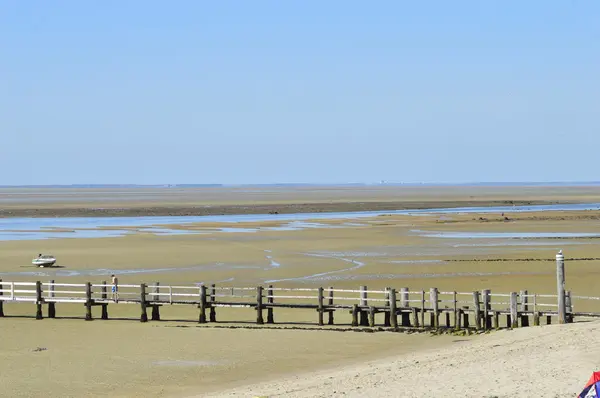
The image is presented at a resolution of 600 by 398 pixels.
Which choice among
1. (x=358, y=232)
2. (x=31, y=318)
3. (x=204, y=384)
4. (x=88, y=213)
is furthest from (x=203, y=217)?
(x=204, y=384)

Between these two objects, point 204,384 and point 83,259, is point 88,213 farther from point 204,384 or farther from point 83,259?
point 204,384

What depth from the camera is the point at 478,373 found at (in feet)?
65.5

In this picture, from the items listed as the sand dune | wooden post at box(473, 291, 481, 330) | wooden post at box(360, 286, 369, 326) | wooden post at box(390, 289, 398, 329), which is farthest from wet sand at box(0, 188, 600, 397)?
wooden post at box(360, 286, 369, 326)

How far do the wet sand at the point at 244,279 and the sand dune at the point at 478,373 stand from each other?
874mm

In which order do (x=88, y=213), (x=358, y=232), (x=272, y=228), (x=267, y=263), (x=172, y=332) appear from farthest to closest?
(x=88, y=213)
(x=272, y=228)
(x=358, y=232)
(x=267, y=263)
(x=172, y=332)

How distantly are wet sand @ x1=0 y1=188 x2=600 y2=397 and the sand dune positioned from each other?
874mm

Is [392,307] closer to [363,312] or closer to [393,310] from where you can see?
[393,310]

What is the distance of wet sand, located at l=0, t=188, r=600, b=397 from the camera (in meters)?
24.9

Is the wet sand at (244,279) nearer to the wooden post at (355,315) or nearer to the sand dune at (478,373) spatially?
the sand dune at (478,373)

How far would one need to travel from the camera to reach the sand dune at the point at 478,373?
18.5m

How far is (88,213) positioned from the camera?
120 metres

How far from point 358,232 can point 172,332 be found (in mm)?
46964

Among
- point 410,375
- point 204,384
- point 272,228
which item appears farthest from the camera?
point 272,228

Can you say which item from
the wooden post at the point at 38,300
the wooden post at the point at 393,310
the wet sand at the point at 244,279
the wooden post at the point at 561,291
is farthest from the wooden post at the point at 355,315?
the wooden post at the point at 38,300
